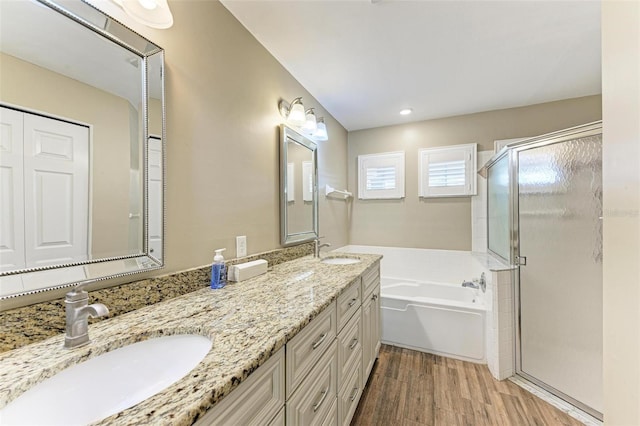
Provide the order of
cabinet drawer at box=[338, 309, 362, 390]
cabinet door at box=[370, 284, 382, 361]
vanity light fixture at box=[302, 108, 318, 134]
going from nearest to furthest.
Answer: cabinet drawer at box=[338, 309, 362, 390], cabinet door at box=[370, 284, 382, 361], vanity light fixture at box=[302, 108, 318, 134]

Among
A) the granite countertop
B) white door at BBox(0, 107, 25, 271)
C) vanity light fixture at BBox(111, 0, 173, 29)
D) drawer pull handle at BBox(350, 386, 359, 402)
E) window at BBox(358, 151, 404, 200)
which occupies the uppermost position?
vanity light fixture at BBox(111, 0, 173, 29)

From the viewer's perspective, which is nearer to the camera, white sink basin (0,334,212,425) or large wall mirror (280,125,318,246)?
white sink basin (0,334,212,425)

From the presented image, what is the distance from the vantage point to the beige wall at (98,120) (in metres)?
0.67

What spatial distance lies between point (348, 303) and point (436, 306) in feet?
4.04

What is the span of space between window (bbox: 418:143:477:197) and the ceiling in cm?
54

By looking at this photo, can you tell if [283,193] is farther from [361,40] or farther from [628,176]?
[628,176]

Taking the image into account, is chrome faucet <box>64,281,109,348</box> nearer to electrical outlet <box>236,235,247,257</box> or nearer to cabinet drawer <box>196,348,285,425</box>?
cabinet drawer <box>196,348,285,425</box>

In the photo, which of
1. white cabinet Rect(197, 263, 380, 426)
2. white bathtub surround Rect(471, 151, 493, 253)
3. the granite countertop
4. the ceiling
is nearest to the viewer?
the granite countertop

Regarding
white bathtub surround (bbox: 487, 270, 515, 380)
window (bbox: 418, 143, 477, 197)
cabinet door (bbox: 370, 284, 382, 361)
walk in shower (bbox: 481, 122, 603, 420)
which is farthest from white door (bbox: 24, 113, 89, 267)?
window (bbox: 418, 143, 477, 197)

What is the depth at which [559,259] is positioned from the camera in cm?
170

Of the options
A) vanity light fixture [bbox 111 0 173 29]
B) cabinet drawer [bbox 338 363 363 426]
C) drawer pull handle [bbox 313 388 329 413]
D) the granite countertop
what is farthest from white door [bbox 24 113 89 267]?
cabinet drawer [bbox 338 363 363 426]

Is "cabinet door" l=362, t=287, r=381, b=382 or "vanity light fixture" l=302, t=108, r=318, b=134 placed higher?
"vanity light fixture" l=302, t=108, r=318, b=134

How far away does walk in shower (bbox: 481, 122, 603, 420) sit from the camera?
5.06ft

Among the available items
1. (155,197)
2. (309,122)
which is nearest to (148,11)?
(155,197)
